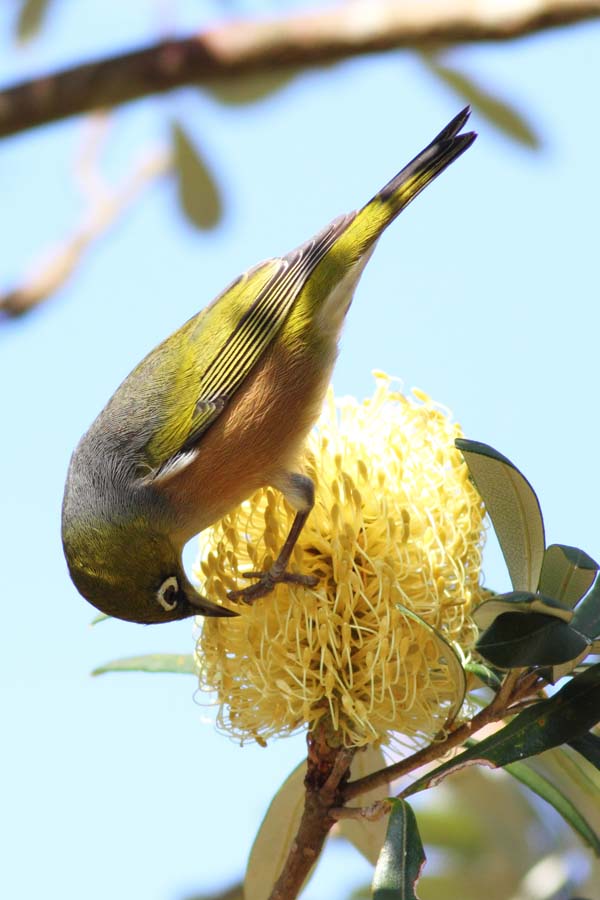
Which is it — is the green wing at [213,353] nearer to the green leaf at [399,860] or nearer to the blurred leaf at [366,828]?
the blurred leaf at [366,828]

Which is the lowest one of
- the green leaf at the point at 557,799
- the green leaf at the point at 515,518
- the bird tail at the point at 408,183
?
the green leaf at the point at 557,799

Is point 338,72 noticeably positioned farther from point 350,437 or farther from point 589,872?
point 589,872

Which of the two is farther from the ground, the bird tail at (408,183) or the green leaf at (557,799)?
the bird tail at (408,183)

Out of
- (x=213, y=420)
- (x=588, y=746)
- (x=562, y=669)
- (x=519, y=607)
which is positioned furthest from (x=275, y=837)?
(x=213, y=420)

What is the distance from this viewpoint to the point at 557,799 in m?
2.38

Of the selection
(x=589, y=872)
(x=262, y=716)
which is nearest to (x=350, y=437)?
(x=262, y=716)

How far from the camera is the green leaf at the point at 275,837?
8.07 ft

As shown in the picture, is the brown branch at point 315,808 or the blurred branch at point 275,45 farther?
the blurred branch at point 275,45

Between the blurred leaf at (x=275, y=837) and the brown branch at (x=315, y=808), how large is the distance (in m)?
0.22

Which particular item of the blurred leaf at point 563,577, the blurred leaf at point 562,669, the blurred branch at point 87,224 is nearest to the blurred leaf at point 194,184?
the blurred branch at point 87,224

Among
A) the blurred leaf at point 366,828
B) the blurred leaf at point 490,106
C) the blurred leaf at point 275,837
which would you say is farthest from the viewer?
the blurred leaf at point 490,106

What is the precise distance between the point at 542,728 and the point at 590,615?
228 mm

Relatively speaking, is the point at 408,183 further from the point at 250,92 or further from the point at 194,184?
the point at 194,184

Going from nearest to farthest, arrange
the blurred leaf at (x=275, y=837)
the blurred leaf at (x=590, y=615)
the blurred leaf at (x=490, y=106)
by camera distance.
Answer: the blurred leaf at (x=590, y=615)
the blurred leaf at (x=275, y=837)
the blurred leaf at (x=490, y=106)
